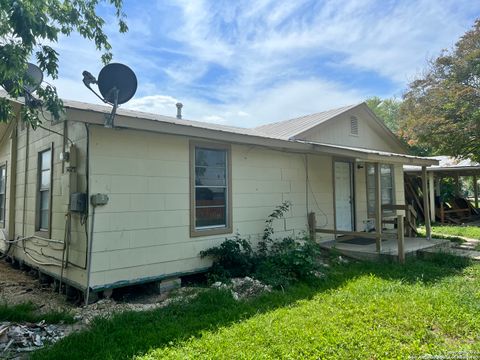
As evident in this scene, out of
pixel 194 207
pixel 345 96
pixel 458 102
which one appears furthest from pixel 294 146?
pixel 345 96

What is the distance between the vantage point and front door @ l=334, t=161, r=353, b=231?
915 centimetres

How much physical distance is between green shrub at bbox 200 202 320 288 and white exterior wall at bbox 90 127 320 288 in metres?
0.25

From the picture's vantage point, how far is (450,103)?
11547 millimetres

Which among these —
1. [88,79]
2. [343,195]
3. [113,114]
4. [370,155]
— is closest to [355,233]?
[370,155]

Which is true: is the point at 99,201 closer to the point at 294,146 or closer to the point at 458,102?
the point at 294,146

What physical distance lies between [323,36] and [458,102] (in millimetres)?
5569

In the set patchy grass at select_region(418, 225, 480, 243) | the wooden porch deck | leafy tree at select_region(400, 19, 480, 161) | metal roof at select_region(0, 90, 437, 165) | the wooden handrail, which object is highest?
leafy tree at select_region(400, 19, 480, 161)

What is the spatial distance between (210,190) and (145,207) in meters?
1.34

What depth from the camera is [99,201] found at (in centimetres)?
473

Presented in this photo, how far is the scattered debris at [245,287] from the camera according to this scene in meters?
4.98

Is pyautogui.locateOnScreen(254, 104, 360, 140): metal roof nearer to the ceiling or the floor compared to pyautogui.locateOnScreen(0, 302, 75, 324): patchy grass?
nearer to the ceiling

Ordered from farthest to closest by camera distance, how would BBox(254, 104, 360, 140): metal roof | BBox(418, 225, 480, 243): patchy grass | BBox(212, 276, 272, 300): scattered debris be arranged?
BBox(418, 225, 480, 243): patchy grass → BBox(254, 104, 360, 140): metal roof → BBox(212, 276, 272, 300): scattered debris

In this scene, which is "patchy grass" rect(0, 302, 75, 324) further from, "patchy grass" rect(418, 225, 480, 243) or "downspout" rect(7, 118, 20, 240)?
"patchy grass" rect(418, 225, 480, 243)

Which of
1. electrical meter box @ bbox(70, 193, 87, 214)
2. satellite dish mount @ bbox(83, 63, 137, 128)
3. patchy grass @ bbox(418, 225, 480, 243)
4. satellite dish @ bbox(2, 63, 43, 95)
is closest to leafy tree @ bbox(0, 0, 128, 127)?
satellite dish @ bbox(2, 63, 43, 95)
